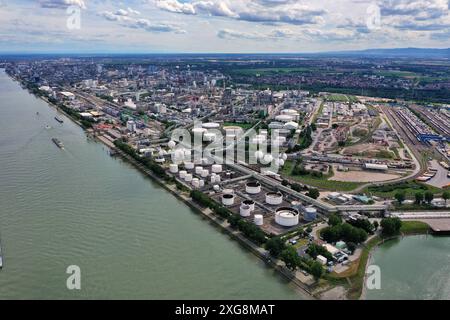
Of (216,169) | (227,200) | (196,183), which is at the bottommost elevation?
(227,200)

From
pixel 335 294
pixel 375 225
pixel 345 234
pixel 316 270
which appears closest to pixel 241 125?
pixel 375 225

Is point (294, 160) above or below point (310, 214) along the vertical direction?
above

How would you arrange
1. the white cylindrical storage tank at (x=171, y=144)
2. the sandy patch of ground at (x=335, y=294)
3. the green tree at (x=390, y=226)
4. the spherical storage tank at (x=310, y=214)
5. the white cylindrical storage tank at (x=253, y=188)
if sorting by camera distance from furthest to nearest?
the white cylindrical storage tank at (x=171, y=144)
the white cylindrical storage tank at (x=253, y=188)
the spherical storage tank at (x=310, y=214)
the green tree at (x=390, y=226)
the sandy patch of ground at (x=335, y=294)

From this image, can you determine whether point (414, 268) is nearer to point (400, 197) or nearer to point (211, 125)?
point (400, 197)

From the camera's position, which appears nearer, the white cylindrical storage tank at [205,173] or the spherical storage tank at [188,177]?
the spherical storage tank at [188,177]

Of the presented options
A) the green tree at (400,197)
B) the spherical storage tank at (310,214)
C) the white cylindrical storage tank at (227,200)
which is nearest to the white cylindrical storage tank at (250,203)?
the white cylindrical storage tank at (227,200)

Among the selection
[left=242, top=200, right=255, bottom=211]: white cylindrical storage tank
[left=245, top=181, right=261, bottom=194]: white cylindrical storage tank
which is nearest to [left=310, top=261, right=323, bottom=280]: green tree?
[left=242, top=200, right=255, bottom=211]: white cylindrical storage tank

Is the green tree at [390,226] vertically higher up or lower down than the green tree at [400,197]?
lower down

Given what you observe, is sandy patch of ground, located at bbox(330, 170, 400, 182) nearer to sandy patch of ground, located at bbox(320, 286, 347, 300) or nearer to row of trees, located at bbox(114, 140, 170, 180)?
row of trees, located at bbox(114, 140, 170, 180)

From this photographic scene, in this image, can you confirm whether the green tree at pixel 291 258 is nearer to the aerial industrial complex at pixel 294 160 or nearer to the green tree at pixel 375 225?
the aerial industrial complex at pixel 294 160
